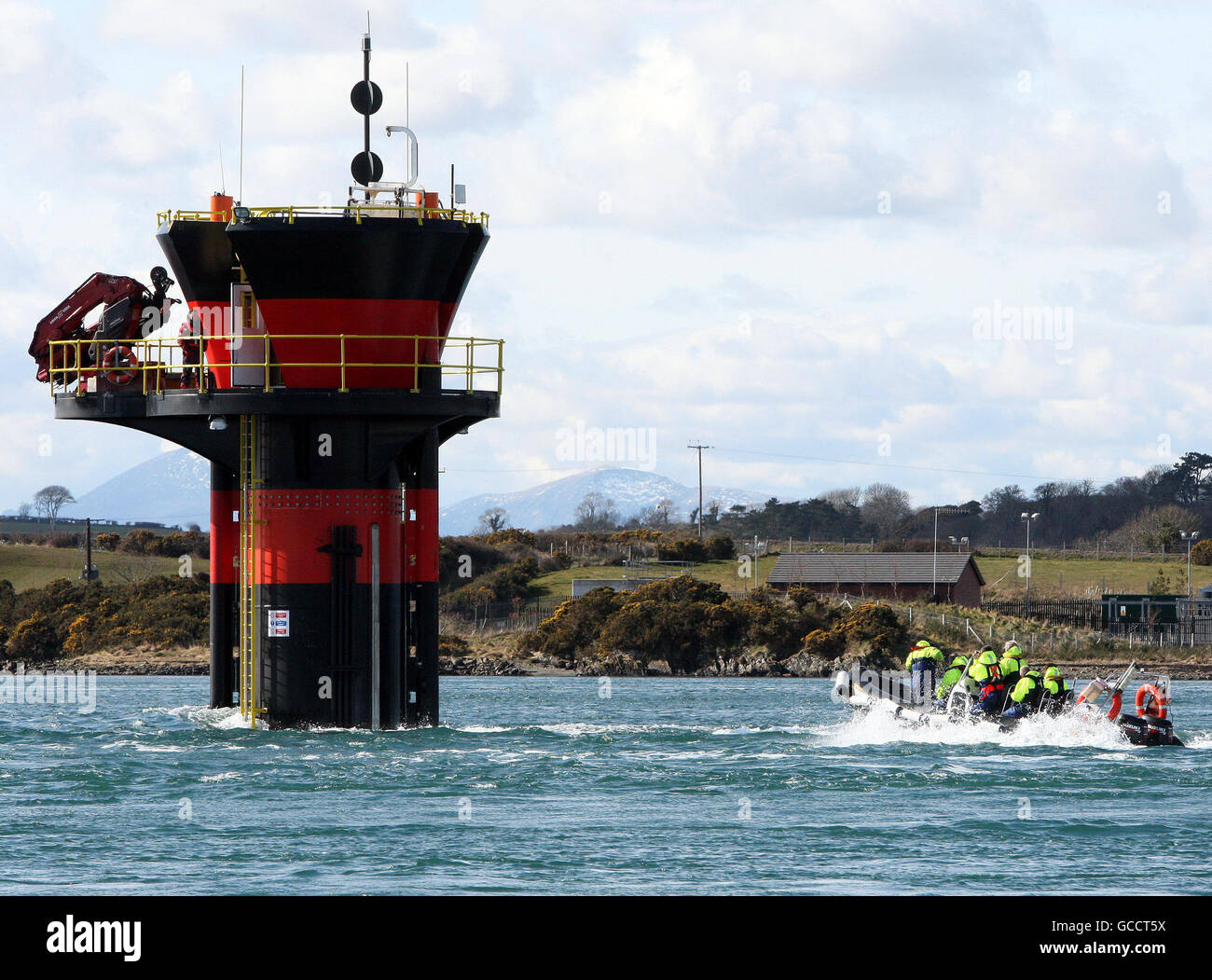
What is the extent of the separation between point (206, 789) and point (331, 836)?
4.42 metres

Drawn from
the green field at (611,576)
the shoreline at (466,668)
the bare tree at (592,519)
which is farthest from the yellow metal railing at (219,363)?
the bare tree at (592,519)

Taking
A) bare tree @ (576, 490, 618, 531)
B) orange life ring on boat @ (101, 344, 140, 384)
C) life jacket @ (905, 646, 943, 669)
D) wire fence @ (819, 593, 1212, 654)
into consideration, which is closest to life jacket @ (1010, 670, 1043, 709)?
life jacket @ (905, 646, 943, 669)

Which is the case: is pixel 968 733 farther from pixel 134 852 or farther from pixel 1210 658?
pixel 1210 658

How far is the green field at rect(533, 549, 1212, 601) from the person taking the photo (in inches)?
3669

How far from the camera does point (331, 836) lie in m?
22.6

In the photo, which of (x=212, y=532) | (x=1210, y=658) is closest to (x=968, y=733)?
(x=212, y=532)

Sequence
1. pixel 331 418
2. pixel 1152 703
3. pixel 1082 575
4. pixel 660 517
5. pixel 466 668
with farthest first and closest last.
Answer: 1. pixel 660 517
2. pixel 1082 575
3. pixel 466 668
4. pixel 1152 703
5. pixel 331 418

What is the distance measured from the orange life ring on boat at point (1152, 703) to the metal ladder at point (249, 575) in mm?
17035

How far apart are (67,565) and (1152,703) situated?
73987mm

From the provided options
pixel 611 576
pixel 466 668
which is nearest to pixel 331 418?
pixel 466 668

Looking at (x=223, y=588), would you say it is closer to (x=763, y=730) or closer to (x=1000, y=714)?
(x=763, y=730)

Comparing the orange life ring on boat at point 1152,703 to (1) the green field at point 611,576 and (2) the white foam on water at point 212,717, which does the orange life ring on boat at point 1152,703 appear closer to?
(2) the white foam on water at point 212,717

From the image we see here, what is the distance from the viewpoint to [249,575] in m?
31.0

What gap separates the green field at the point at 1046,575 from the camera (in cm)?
9319
